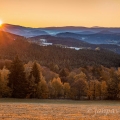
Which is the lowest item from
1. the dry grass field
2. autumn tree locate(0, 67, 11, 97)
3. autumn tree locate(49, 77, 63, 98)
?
autumn tree locate(49, 77, 63, 98)

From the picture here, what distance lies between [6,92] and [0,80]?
326cm

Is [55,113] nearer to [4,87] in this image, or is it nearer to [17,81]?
[17,81]

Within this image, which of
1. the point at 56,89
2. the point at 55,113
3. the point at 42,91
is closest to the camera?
the point at 55,113

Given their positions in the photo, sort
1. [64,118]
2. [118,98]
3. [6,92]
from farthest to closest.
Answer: [118,98]
[6,92]
[64,118]

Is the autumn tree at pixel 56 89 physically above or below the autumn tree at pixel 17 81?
below

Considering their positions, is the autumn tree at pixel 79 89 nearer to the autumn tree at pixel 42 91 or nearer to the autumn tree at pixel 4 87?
the autumn tree at pixel 42 91

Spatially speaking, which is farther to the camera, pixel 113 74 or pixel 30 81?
pixel 113 74

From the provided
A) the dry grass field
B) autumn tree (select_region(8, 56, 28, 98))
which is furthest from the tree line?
the dry grass field

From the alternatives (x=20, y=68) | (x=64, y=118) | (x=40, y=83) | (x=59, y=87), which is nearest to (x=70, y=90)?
(x=59, y=87)

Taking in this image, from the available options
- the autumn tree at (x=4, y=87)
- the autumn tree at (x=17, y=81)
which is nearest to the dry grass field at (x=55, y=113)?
the autumn tree at (x=17, y=81)

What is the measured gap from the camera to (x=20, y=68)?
56.5 m

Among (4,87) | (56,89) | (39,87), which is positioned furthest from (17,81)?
(56,89)

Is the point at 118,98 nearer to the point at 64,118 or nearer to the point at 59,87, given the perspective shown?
the point at 59,87

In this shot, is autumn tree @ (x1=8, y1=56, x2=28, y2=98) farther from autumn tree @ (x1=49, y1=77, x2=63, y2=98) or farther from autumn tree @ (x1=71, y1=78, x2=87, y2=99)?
autumn tree @ (x1=71, y1=78, x2=87, y2=99)
